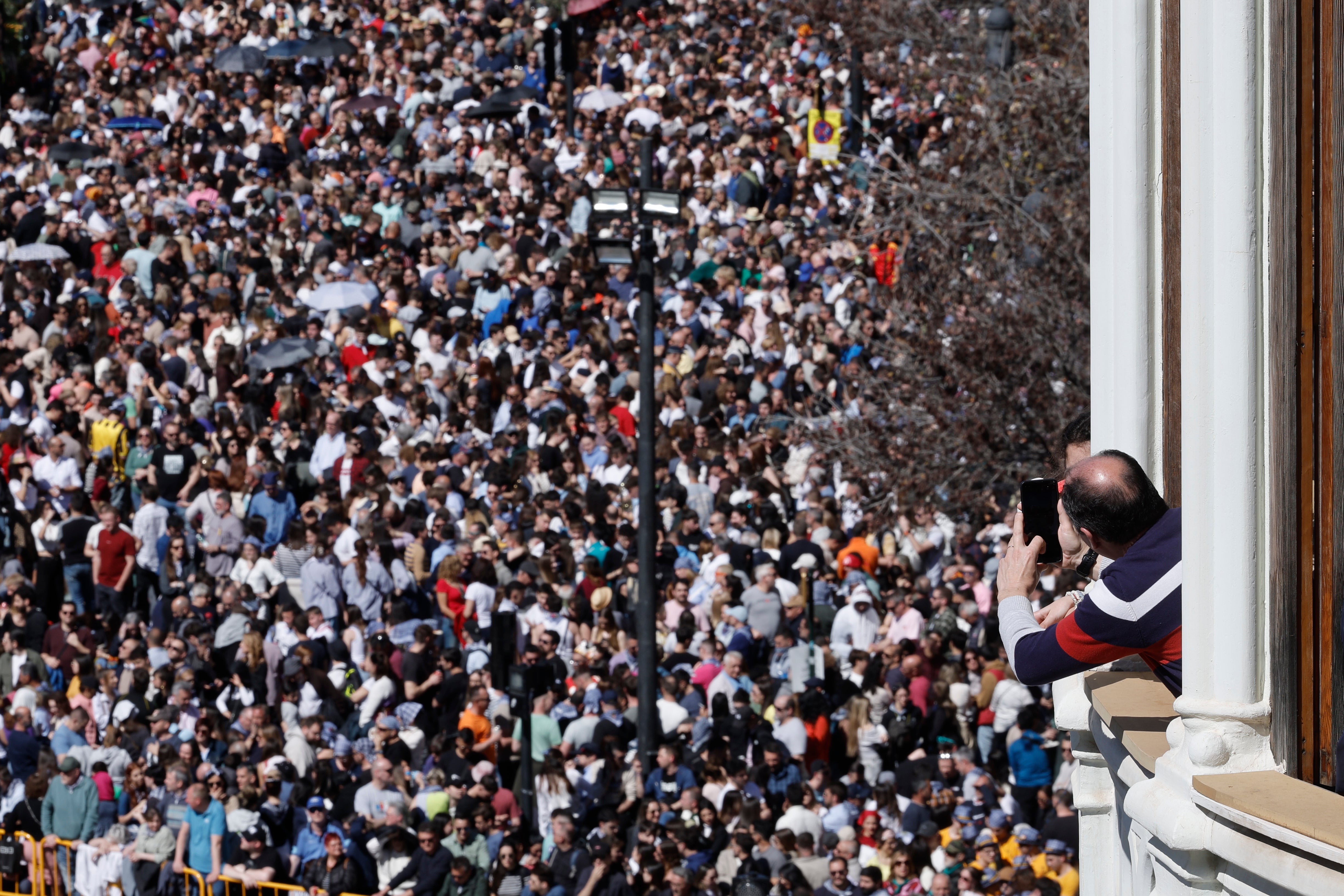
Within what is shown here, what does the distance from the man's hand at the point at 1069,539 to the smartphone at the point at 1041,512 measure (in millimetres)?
21

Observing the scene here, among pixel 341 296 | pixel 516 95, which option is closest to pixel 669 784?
pixel 341 296

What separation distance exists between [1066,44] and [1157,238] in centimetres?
1445

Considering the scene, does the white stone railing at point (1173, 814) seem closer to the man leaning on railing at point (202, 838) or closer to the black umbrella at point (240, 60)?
the man leaning on railing at point (202, 838)

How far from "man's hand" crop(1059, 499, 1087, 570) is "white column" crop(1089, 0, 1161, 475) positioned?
0.84 meters

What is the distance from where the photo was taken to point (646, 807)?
1262 cm

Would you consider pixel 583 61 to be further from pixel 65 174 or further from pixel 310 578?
pixel 310 578

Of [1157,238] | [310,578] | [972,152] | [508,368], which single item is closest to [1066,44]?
[972,152]

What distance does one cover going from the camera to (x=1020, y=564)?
205 inches

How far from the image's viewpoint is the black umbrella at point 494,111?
89.4 feet

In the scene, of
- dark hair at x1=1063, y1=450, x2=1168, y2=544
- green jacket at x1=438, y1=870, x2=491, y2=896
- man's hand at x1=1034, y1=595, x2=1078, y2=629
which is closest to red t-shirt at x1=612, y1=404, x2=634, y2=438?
green jacket at x1=438, y1=870, x2=491, y2=896

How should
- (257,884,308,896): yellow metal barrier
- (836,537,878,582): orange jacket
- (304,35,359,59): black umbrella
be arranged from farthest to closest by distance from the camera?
(304,35,359,59): black umbrella, (836,537,878,582): orange jacket, (257,884,308,896): yellow metal barrier

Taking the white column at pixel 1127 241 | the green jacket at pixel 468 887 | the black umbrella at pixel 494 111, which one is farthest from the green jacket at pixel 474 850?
the black umbrella at pixel 494 111

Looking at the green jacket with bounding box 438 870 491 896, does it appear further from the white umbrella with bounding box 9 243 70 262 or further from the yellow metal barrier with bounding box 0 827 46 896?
the white umbrella with bounding box 9 243 70 262

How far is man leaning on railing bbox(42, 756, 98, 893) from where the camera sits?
14.1 m
